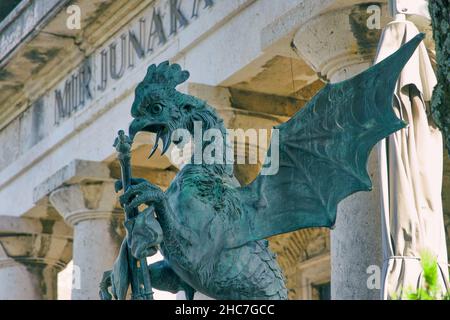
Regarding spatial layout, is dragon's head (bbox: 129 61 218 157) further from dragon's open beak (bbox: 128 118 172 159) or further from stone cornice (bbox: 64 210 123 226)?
stone cornice (bbox: 64 210 123 226)

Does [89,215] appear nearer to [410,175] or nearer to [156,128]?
[410,175]

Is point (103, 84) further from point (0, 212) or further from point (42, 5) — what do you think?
point (0, 212)

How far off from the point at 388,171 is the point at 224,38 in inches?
131

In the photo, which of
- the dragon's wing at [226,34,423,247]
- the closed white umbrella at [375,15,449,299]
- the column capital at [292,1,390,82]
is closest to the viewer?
the dragon's wing at [226,34,423,247]

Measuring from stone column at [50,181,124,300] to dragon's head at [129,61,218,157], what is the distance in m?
9.04

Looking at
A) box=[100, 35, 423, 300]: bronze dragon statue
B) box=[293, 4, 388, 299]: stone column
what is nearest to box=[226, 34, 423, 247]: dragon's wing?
box=[100, 35, 423, 300]: bronze dragon statue

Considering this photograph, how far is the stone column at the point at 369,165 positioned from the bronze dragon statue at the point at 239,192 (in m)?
3.56

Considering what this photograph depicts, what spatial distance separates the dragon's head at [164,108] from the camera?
8.55 meters

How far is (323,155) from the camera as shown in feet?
29.2

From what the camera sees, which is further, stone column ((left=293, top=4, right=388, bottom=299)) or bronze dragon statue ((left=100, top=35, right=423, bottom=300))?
stone column ((left=293, top=4, right=388, bottom=299))

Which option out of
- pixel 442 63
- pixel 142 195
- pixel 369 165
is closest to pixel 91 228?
pixel 369 165

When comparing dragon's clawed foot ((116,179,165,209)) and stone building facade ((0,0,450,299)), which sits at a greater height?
stone building facade ((0,0,450,299))

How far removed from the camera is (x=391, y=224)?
38.2 ft

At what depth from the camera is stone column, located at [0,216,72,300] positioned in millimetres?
20141
